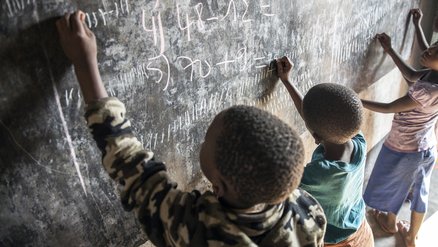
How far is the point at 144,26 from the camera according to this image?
1254 mm

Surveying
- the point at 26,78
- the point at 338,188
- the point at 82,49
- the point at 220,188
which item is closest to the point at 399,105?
the point at 338,188

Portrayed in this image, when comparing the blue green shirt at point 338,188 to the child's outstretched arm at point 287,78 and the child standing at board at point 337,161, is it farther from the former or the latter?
the child's outstretched arm at point 287,78

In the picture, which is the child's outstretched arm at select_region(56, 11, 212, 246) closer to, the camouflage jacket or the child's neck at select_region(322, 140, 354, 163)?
the camouflage jacket

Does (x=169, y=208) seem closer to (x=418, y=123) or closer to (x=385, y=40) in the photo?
(x=418, y=123)

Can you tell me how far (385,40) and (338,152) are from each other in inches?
57.4

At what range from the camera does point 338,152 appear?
1525mm

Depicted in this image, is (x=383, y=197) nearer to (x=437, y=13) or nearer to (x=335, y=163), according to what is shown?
(x=335, y=163)

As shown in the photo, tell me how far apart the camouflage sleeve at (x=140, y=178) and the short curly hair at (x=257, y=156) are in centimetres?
19

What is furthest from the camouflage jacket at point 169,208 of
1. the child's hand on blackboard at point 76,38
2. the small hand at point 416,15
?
the small hand at point 416,15

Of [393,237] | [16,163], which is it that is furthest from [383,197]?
[16,163]

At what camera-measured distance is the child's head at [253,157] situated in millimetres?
882

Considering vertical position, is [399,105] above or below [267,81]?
below

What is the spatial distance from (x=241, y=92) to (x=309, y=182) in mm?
542

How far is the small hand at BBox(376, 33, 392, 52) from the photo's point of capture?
2594 mm
